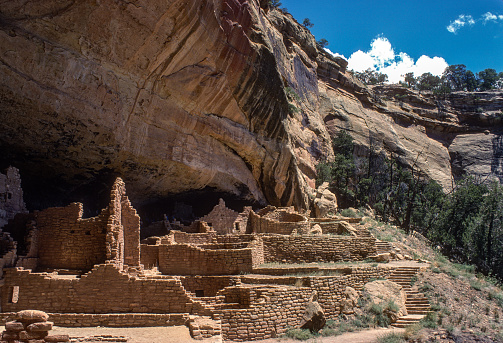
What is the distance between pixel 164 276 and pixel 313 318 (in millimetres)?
4356

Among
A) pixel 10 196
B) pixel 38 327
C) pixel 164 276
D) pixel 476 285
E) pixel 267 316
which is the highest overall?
pixel 10 196

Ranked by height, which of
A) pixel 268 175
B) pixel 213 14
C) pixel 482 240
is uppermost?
pixel 213 14

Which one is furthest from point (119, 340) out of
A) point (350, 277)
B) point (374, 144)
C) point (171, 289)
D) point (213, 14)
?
point (374, 144)

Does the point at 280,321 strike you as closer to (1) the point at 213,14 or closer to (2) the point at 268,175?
(1) the point at 213,14

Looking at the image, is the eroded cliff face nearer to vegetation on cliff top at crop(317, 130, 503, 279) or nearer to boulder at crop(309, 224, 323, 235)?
boulder at crop(309, 224, 323, 235)

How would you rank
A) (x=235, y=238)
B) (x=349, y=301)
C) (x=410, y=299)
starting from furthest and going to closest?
(x=235, y=238) → (x=410, y=299) → (x=349, y=301)

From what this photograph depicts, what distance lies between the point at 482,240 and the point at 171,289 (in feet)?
92.8

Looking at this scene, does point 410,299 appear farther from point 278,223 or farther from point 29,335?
point 29,335

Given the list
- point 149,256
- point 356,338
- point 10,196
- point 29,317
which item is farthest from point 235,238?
point 29,317

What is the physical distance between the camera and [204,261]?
16.0m

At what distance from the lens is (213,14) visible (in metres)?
19.6

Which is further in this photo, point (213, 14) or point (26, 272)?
point (213, 14)

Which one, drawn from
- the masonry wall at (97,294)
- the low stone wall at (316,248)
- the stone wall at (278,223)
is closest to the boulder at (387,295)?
the low stone wall at (316,248)

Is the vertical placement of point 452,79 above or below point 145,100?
above
